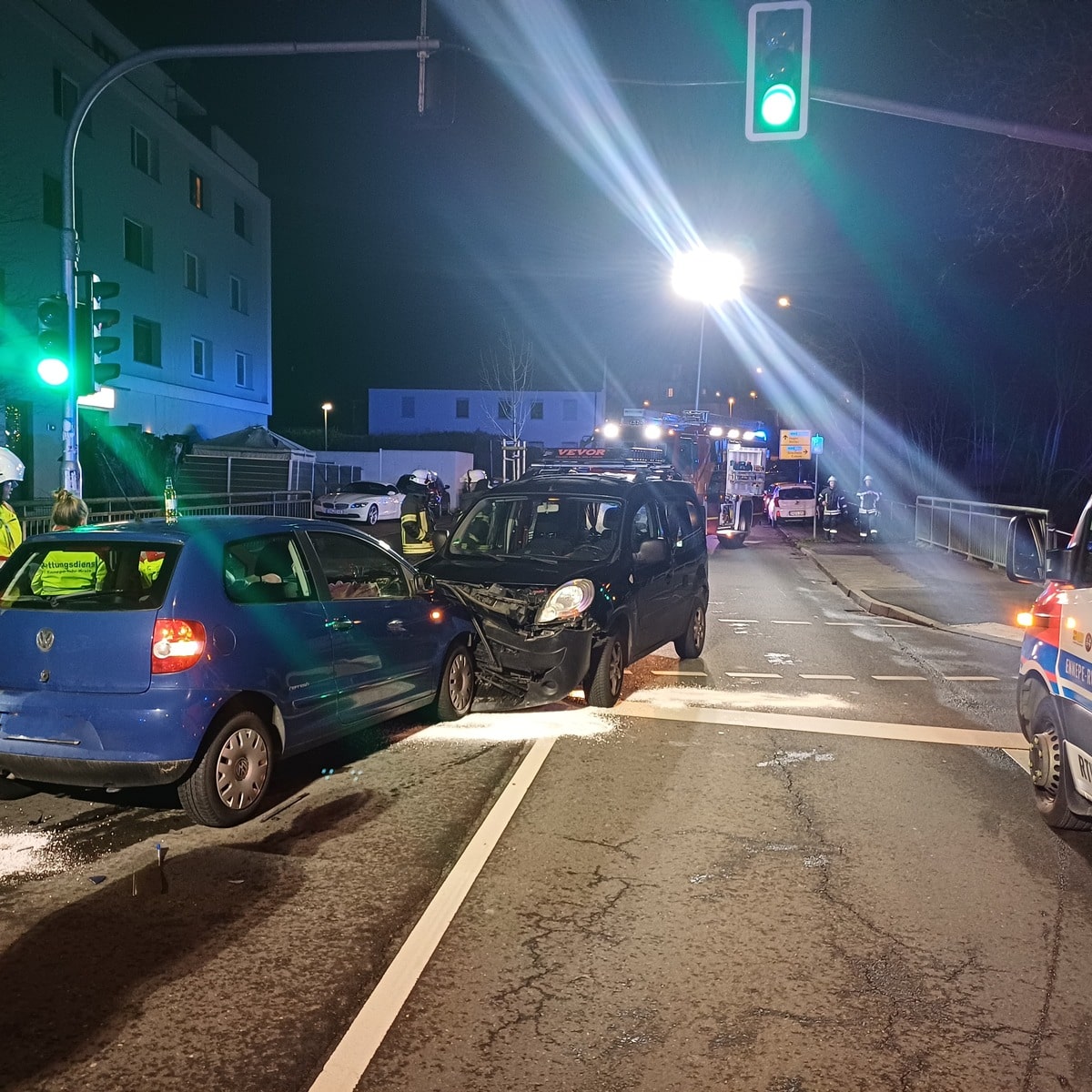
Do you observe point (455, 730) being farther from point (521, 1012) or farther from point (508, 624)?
point (521, 1012)

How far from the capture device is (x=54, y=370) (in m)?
11.4

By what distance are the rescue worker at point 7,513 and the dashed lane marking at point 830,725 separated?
4986mm

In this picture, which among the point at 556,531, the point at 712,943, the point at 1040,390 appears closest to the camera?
the point at 712,943

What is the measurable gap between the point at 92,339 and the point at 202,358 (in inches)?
999

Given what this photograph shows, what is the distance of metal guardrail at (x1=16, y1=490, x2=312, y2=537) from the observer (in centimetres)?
1314

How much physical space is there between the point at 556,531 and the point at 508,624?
173 cm

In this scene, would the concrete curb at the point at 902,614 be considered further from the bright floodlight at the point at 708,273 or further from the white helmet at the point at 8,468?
the bright floodlight at the point at 708,273

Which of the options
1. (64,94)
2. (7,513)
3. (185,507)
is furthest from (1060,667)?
(64,94)

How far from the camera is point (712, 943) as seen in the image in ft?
14.0

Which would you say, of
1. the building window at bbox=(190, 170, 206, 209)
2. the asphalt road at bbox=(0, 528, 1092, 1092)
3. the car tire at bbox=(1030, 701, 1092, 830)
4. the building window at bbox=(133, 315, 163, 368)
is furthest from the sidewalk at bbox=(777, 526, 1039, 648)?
the building window at bbox=(190, 170, 206, 209)

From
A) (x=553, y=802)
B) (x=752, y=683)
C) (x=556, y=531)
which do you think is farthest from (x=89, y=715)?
(x=752, y=683)

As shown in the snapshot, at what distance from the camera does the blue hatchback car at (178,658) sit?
5.29 meters

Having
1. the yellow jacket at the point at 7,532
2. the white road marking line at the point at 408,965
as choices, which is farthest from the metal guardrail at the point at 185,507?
the white road marking line at the point at 408,965

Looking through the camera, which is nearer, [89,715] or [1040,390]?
Answer: [89,715]
